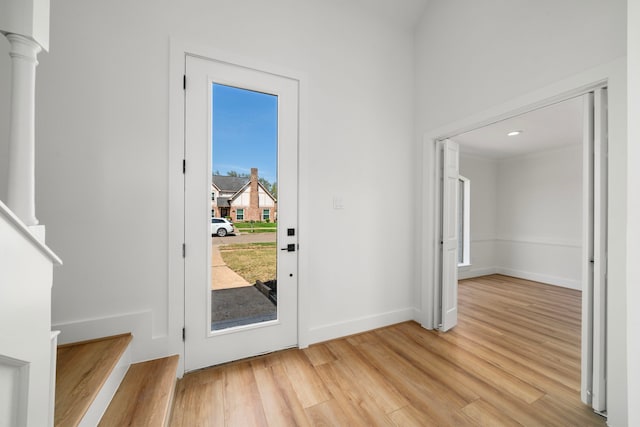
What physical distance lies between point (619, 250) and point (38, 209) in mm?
3582

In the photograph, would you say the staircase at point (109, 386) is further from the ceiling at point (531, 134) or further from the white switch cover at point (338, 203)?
the ceiling at point (531, 134)

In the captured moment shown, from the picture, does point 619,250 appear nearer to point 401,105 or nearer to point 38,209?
point 401,105

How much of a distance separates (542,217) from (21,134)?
6747 mm

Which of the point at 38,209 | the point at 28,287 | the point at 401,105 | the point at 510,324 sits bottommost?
the point at 510,324

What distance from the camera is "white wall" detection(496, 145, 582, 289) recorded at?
445 cm

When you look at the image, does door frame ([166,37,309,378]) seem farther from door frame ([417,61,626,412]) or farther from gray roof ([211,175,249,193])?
door frame ([417,61,626,412])

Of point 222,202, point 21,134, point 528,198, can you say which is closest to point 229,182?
point 222,202

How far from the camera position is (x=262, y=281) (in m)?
2.24

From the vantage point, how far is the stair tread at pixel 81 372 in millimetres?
1109

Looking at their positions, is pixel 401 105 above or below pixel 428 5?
below

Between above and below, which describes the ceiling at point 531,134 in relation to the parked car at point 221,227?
above

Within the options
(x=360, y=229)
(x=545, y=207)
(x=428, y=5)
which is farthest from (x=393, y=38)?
(x=545, y=207)

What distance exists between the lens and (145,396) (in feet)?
4.84

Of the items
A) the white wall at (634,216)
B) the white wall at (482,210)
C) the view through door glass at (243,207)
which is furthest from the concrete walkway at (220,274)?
the white wall at (482,210)
